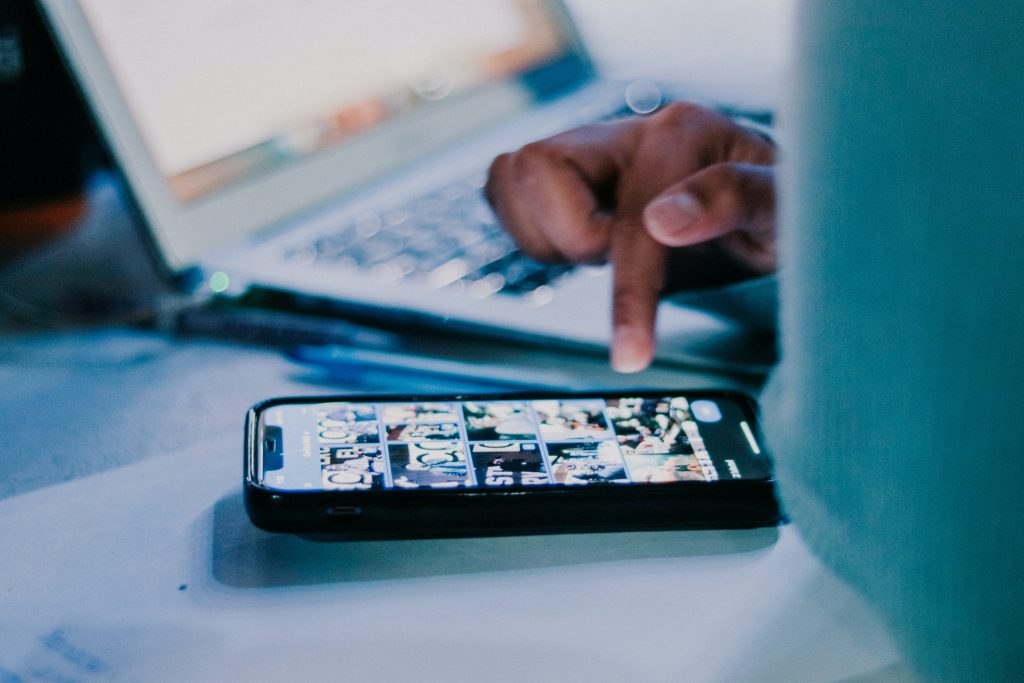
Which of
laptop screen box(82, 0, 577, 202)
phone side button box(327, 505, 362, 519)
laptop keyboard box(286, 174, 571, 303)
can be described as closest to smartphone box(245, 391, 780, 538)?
phone side button box(327, 505, 362, 519)

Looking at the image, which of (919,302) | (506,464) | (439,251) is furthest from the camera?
(439,251)

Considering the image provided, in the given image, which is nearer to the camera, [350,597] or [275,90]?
[350,597]

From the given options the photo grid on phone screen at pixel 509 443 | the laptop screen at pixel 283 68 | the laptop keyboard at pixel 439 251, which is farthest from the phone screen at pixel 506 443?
the laptop screen at pixel 283 68

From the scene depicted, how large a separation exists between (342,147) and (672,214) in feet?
1.10

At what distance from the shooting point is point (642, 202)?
422mm

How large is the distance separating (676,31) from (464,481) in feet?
2.65

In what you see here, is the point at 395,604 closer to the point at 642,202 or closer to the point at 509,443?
the point at 509,443

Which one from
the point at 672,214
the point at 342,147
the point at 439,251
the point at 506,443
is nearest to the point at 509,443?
the point at 506,443

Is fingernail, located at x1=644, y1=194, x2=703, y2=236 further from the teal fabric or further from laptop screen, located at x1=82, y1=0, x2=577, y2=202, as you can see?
laptop screen, located at x1=82, y1=0, x2=577, y2=202

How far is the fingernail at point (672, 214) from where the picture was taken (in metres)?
0.37

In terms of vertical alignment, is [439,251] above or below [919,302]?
below

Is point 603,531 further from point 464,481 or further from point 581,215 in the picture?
point 581,215

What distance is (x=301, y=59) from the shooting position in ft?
2.07

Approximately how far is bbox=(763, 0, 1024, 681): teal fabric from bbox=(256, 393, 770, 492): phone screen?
0.09 metres
